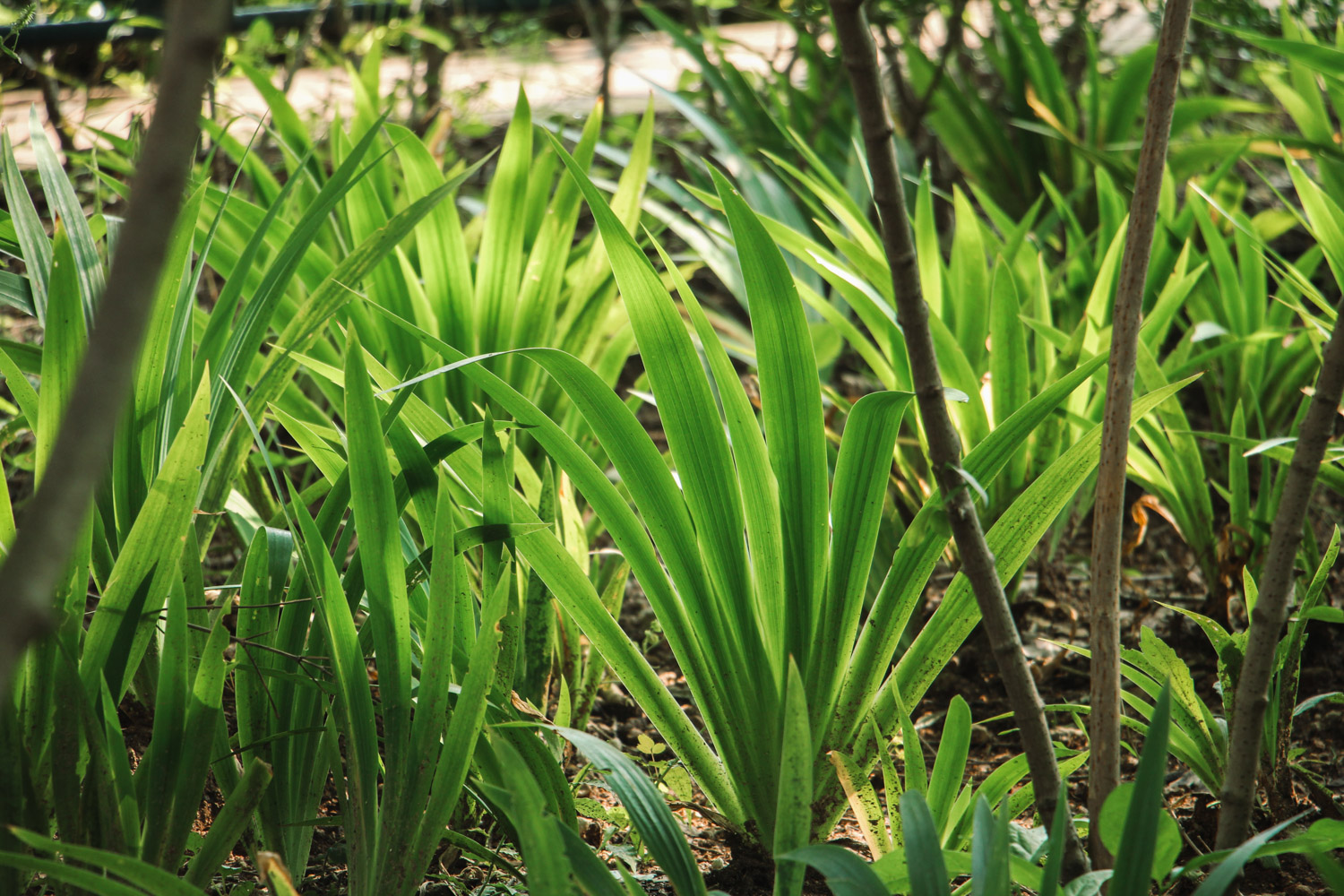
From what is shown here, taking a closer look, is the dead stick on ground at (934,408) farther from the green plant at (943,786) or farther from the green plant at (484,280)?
the green plant at (484,280)

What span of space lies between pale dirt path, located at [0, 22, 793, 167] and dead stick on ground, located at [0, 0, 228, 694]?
1428 mm

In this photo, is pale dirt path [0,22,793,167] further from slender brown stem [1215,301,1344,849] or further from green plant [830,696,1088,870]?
slender brown stem [1215,301,1344,849]

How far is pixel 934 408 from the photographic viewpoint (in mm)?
537

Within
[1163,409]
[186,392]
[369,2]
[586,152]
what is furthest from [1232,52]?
[186,392]

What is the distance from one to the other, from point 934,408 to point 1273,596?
0.24m

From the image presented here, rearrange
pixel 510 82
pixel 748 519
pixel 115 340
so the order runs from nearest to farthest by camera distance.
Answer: pixel 115 340
pixel 748 519
pixel 510 82

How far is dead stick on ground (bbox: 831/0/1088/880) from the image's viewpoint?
19.2 inches

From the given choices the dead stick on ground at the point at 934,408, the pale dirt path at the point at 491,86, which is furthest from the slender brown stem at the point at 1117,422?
the pale dirt path at the point at 491,86

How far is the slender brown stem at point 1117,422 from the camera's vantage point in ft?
2.01

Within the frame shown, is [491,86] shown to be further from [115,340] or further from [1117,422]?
[115,340]

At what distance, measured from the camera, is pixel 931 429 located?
541 millimetres

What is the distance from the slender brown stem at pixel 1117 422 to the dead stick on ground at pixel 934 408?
0.15 feet

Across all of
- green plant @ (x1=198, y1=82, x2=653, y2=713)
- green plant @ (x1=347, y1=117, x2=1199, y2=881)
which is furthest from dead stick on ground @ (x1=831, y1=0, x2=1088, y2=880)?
green plant @ (x1=198, y1=82, x2=653, y2=713)

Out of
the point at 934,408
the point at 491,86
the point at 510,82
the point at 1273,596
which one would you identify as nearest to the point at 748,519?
the point at 934,408
